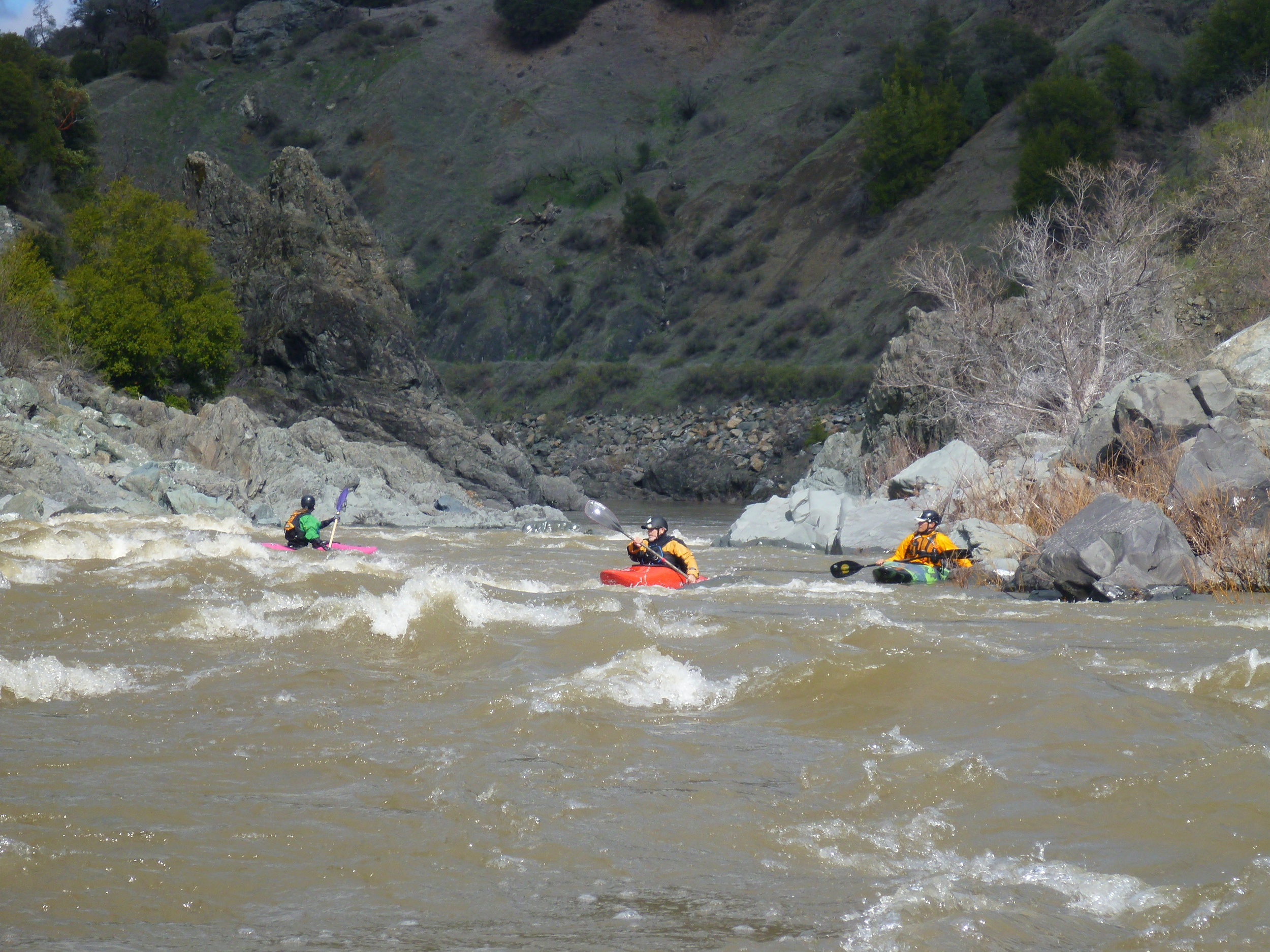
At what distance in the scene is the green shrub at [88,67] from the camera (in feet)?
255

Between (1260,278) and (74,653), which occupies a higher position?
(1260,278)

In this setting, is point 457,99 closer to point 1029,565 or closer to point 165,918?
point 1029,565

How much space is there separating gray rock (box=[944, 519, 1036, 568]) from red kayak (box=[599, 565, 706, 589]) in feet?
12.1

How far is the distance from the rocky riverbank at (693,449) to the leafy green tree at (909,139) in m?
13.7

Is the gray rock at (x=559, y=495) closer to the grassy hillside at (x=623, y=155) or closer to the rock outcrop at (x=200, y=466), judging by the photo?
the rock outcrop at (x=200, y=466)

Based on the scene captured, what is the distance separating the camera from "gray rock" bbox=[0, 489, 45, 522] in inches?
633

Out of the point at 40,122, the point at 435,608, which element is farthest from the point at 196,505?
the point at 40,122

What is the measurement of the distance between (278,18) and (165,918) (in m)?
92.6

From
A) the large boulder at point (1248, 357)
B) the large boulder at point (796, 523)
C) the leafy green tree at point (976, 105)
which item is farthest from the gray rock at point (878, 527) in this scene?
the leafy green tree at point (976, 105)

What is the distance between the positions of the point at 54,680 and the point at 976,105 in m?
51.3

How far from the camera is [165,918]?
3398 millimetres

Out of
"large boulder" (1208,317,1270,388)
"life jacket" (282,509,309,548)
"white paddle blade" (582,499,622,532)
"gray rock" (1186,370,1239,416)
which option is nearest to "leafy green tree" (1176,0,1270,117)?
"large boulder" (1208,317,1270,388)

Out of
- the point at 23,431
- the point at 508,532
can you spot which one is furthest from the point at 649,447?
the point at 23,431

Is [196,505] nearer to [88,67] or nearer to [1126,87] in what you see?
[1126,87]
